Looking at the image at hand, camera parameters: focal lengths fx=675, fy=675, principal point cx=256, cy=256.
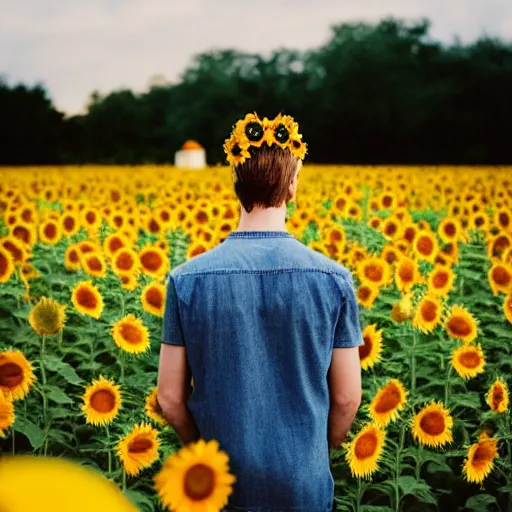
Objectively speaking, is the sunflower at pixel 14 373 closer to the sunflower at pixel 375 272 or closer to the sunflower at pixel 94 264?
the sunflower at pixel 94 264

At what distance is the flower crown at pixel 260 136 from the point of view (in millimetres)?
Answer: 2021

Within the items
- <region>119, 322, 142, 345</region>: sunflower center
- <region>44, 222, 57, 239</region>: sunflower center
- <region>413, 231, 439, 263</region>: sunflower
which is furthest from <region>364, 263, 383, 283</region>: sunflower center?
<region>44, 222, 57, 239</region>: sunflower center

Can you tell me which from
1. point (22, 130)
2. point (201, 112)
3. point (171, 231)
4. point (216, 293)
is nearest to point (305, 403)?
point (216, 293)

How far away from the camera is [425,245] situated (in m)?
4.90

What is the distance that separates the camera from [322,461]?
6.61 feet

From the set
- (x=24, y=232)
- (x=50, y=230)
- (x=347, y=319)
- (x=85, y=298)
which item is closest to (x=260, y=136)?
(x=347, y=319)

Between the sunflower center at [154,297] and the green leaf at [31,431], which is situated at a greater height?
the sunflower center at [154,297]

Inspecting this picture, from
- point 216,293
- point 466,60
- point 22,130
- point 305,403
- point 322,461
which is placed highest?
point 466,60

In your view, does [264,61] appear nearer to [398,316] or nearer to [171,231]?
[171,231]

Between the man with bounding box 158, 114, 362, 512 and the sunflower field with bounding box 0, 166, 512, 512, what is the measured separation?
49 centimetres

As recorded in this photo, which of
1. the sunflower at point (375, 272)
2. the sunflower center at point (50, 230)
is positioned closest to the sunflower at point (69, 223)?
the sunflower center at point (50, 230)

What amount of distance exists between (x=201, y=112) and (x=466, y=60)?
1326 cm

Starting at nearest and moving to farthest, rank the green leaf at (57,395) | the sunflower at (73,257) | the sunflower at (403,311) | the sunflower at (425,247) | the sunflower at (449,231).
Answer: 1. the green leaf at (57,395)
2. the sunflower at (403,311)
3. the sunflower at (73,257)
4. the sunflower at (425,247)
5. the sunflower at (449,231)

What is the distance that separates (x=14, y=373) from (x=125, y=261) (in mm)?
1781
